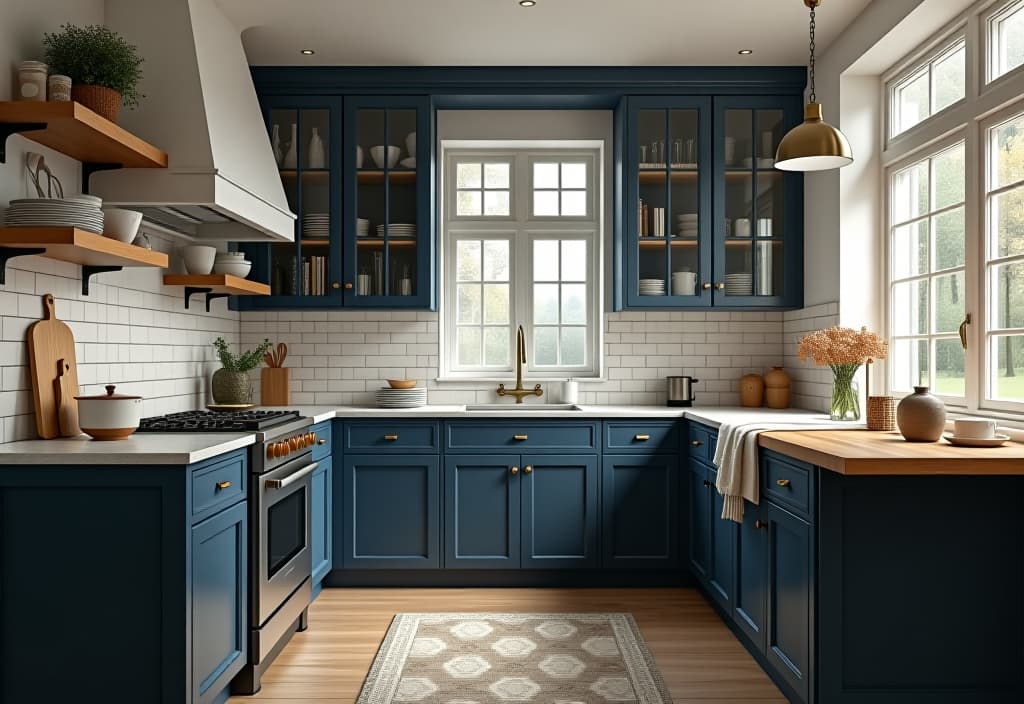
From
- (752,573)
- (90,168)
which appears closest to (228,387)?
(90,168)

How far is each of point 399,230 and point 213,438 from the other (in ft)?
7.04

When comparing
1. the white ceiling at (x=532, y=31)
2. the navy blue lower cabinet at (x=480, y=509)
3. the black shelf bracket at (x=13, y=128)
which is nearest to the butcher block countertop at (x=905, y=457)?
the navy blue lower cabinet at (x=480, y=509)

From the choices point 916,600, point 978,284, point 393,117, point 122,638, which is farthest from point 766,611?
point 393,117

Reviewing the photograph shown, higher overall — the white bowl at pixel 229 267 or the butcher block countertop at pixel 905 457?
the white bowl at pixel 229 267

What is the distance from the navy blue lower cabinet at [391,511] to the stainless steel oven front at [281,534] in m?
0.51

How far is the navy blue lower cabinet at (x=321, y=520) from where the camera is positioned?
4.07 meters

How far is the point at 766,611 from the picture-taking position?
10.1ft

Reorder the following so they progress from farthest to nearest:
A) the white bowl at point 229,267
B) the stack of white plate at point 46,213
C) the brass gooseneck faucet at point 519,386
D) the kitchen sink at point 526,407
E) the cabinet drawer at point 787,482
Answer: the brass gooseneck faucet at point 519,386 < the kitchen sink at point 526,407 < the white bowl at point 229,267 < the cabinet drawer at point 787,482 < the stack of white plate at point 46,213

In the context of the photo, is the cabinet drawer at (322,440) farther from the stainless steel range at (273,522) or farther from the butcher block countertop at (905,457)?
the butcher block countertop at (905,457)

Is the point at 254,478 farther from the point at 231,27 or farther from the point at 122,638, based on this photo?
the point at 231,27

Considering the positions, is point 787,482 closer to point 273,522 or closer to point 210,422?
point 273,522

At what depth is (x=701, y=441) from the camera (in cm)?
406

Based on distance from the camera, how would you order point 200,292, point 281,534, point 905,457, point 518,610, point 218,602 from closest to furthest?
point 905,457, point 218,602, point 281,534, point 518,610, point 200,292

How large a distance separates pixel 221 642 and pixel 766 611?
1.96m
